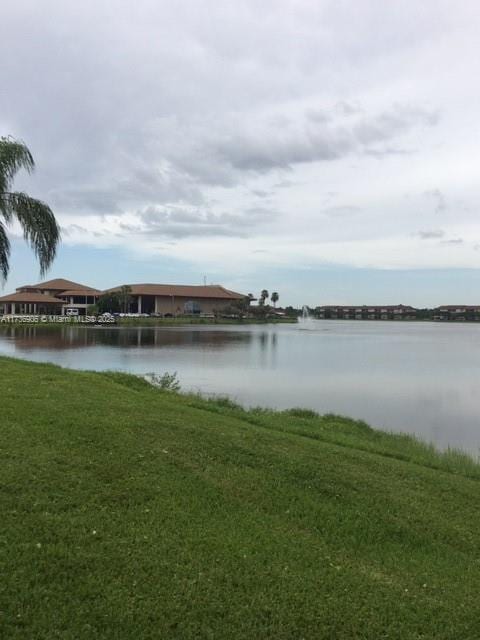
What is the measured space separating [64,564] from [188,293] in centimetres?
12195

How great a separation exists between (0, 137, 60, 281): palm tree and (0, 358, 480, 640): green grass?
23.5 ft

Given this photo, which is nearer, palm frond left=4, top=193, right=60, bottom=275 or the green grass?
the green grass

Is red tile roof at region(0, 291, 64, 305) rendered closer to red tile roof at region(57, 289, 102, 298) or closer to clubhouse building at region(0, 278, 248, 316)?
clubhouse building at region(0, 278, 248, 316)

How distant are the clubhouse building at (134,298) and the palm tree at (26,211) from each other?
90.9 meters

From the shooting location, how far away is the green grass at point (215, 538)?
3053 millimetres

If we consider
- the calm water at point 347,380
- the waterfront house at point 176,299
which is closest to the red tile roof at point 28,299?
the waterfront house at point 176,299

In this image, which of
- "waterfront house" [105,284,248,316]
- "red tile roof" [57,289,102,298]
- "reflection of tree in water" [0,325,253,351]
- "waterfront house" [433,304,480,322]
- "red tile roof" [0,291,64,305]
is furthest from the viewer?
"waterfront house" [433,304,480,322]

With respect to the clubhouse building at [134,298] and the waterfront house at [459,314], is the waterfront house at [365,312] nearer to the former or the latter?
the waterfront house at [459,314]

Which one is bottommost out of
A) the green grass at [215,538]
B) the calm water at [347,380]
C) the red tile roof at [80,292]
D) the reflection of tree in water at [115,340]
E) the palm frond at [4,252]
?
the calm water at [347,380]

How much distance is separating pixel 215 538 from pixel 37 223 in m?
10.7

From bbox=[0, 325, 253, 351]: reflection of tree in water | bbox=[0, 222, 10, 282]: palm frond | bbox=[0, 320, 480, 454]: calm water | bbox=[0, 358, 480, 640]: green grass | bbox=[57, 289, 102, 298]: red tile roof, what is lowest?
bbox=[0, 320, 480, 454]: calm water

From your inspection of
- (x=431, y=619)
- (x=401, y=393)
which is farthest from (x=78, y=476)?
(x=401, y=393)

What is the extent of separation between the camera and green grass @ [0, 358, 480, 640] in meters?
3.05

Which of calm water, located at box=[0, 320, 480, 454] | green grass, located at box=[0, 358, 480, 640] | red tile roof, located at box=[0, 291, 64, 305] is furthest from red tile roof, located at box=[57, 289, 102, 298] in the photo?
green grass, located at box=[0, 358, 480, 640]
